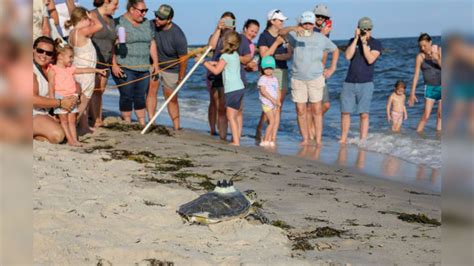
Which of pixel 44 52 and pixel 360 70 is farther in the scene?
pixel 360 70

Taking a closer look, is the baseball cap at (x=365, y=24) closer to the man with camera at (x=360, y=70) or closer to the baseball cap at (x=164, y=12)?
the man with camera at (x=360, y=70)

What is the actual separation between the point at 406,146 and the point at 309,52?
79.6 inches

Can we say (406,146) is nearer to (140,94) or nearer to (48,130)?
(140,94)

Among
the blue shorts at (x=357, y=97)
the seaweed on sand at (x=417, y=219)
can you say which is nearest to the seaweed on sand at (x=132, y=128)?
the blue shorts at (x=357, y=97)

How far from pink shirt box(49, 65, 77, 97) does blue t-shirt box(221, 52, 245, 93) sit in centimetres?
212

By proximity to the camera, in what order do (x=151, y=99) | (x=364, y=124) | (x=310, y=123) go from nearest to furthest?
(x=151, y=99) < (x=364, y=124) < (x=310, y=123)

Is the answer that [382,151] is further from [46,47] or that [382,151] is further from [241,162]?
[46,47]

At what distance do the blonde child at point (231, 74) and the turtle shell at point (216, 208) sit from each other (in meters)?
4.26

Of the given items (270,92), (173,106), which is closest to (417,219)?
(270,92)

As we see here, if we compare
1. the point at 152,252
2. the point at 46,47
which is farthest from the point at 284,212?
the point at 46,47

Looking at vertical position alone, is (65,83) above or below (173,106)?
above

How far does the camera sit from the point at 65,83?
23.5ft

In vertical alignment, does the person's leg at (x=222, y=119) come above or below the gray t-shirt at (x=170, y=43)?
below

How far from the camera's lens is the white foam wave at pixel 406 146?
866cm
